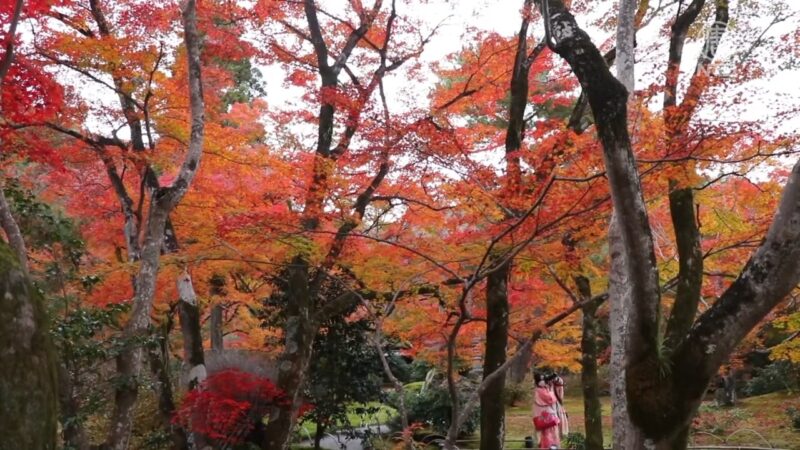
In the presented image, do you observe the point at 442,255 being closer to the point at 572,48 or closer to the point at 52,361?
the point at 572,48

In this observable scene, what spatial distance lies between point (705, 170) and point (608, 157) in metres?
2.96

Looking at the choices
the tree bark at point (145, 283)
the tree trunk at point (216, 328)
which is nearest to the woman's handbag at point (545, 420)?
the tree bark at point (145, 283)

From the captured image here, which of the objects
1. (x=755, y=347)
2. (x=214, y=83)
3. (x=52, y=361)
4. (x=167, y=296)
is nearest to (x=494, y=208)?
(x=52, y=361)

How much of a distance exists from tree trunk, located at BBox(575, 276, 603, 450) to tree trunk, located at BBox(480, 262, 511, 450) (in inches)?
93.5

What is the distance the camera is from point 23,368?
10.2 feet

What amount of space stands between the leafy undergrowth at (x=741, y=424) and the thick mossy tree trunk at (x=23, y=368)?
11816 millimetres

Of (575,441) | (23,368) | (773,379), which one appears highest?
(773,379)

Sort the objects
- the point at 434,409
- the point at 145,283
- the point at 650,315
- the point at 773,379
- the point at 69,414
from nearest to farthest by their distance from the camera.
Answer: the point at 650,315 < the point at 145,283 < the point at 69,414 < the point at 434,409 < the point at 773,379

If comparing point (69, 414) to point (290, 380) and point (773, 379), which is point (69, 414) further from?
point (773, 379)

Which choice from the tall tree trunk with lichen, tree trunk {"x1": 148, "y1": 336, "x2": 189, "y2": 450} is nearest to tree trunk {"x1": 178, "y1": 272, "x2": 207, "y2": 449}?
tree trunk {"x1": 148, "y1": 336, "x2": 189, "y2": 450}

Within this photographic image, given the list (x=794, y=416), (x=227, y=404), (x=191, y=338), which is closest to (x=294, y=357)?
(x=227, y=404)

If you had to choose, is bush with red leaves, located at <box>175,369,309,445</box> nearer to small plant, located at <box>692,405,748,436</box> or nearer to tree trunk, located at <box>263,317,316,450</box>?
tree trunk, located at <box>263,317,316,450</box>

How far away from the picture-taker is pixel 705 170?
6152 mm

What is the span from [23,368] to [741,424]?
15.9m
